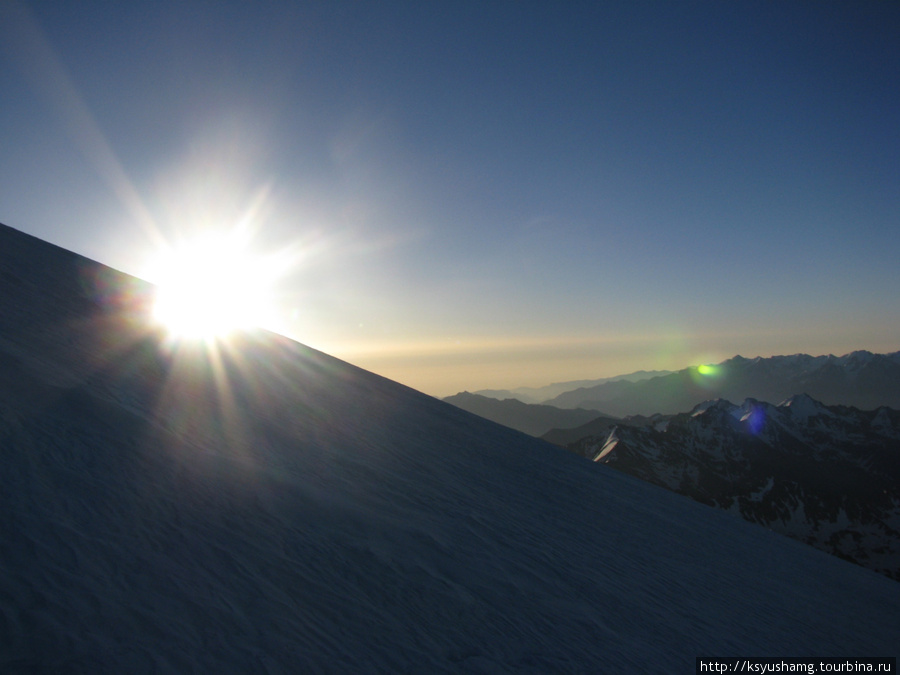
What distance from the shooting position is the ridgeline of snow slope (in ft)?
13.1

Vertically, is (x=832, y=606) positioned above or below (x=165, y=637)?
below

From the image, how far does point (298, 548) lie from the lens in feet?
18.9

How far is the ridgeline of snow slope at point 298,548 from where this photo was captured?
4.00m

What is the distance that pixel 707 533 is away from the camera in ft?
49.8

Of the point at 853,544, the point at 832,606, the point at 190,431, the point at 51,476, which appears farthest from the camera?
the point at 853,544

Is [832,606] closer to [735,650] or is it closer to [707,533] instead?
[707,533]

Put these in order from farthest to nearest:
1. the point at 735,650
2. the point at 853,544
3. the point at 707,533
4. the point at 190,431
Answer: the point at 853,544 < the point at 707,533 < the point at 190,431 < the point at 735,650

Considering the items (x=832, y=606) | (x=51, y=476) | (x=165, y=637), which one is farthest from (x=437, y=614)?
(x=832, y=606)

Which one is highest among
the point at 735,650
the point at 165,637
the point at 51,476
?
the point at 51,476

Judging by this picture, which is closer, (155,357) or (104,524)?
(104,524)

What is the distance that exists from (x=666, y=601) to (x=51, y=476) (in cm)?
960

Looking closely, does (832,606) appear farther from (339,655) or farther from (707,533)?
(339,655)

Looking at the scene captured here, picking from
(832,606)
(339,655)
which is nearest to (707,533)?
(832,606)

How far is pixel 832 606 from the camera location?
11812 millimetres
